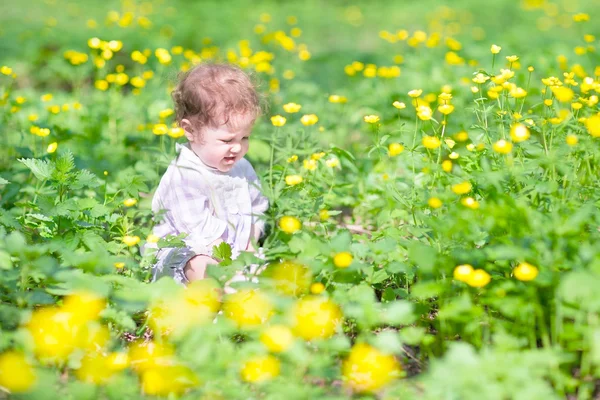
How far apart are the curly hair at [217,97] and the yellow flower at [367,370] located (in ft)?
3.71

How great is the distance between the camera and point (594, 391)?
183 cm

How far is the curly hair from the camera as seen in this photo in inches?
100

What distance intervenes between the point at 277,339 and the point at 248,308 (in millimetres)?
206

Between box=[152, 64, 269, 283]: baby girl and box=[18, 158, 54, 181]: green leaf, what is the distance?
0.41 metres

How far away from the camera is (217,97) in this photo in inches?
101

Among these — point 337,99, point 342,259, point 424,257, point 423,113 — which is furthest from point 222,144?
point 424,257

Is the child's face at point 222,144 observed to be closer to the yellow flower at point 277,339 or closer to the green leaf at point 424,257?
the green leaf at point 424,257

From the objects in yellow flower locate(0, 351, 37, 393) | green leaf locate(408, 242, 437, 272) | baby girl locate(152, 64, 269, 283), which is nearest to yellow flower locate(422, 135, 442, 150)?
green leaf locate(408, 242, 437, 272)

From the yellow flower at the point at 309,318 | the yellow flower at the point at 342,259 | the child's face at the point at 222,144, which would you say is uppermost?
the child's face at the point at 222,144

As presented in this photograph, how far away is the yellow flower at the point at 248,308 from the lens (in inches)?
68.9

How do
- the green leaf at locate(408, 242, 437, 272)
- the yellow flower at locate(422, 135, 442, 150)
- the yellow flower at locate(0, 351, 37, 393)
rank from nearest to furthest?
the yellow flower at locate(0, 351, 37, 393)
the green leaf at locate(408, 242, 437, 272)
the yellow flower at locate(422, 135, 442, 150)

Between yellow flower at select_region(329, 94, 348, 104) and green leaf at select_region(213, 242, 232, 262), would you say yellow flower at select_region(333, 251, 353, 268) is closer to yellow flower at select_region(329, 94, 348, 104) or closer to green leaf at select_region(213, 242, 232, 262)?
green leaf at select_region(213, 242, 232, 262)

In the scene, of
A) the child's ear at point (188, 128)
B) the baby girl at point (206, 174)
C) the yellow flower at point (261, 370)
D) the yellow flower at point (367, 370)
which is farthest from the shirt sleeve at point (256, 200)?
the yellow flower at point (261, 370)

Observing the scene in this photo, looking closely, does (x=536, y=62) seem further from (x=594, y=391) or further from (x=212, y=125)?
(x=594, y=391)
